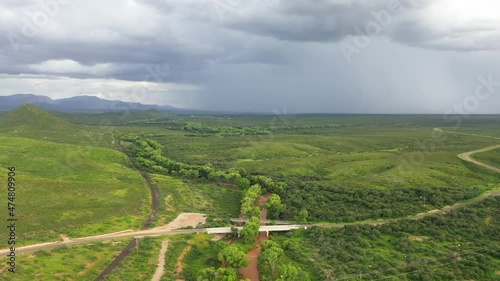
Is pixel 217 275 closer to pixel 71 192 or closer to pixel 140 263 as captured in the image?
pixel 140 263

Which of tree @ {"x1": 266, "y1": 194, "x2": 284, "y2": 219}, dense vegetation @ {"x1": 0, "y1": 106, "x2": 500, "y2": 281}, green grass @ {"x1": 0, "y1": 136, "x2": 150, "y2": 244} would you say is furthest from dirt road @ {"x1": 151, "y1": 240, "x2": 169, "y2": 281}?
tree @ {"x1": 266, "y1": 194, "x2": 284, "y2": 219}

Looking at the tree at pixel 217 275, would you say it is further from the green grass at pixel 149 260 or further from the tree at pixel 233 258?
the green grass at pixel 149 260

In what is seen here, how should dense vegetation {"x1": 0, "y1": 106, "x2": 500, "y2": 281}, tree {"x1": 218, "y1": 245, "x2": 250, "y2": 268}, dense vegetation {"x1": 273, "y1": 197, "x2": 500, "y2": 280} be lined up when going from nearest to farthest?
tree {"x1": 218, "y1": 245, "x2": 250, "y2": 268} → dense vegetation {"x1": 273, "y1": 197, "x2": 500, "y2": 280} → dense vegetation {"x1": 0, "y1": 106, "x2": 500, "y2": 281}

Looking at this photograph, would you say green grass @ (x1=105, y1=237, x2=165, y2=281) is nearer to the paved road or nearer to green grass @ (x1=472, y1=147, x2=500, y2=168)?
the paved road

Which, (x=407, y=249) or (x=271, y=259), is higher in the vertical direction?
(x=271, y=259)

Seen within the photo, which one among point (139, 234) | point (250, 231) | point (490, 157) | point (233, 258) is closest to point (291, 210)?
point (250, 231)
